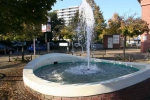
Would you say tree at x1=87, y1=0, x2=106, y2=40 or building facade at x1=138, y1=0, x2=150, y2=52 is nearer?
building facade at x1=138, y1=0, x2=150, y2=52

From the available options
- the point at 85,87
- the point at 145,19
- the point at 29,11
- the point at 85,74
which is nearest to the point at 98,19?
the point at 145,19

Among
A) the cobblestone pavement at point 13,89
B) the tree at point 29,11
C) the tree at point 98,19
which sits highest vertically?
the tree at point 98,19

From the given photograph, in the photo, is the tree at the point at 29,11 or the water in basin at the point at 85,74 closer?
the tree at the point at 29,11

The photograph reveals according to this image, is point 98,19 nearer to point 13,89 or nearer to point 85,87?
point 13,89

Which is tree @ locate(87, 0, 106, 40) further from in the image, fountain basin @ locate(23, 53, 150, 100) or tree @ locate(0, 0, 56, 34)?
fountain basin @ locate(23, 53, 150, 100)

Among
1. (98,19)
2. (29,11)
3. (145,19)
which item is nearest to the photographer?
(29,11)

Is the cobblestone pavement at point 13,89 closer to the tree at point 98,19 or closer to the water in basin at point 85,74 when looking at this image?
the water in basin at point 85,74

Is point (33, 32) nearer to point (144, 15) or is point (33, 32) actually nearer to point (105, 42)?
point (144, 15)

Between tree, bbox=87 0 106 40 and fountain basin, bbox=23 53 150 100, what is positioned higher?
tree, bbox=87 0 106 40

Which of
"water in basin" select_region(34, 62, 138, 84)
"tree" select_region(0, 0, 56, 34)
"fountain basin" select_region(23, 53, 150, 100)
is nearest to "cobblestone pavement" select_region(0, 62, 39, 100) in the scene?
"fountain basin" select_region(23, 53, 150, 100)

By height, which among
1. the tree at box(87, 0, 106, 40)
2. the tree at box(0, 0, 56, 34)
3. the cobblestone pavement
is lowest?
the cobblestone pavement

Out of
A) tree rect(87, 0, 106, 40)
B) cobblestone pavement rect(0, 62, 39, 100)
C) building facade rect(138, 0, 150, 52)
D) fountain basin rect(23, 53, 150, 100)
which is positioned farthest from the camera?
tree rect(87, 0, 106, 40)

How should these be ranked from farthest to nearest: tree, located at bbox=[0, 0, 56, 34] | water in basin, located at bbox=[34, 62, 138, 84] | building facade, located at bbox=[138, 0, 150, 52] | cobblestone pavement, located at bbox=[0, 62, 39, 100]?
building facade, located at bbox=[138, 0, 150, 52] → water in basin, located at bbox=[34, 62, 138, 84] → tree, located at bbox=[0, 0, 56, 34] → cobblestone pavement, located at bbox=[0, 62, 39, 100]

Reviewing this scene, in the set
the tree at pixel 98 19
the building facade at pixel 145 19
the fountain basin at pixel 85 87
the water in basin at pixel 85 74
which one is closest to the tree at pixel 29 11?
the fountain basin at pixel 85 87
